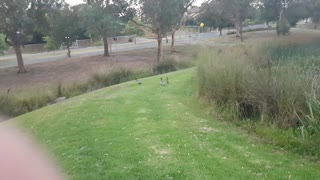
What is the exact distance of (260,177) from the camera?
5105mm

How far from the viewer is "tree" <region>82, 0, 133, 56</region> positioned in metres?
33.4

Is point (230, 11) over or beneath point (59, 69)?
over

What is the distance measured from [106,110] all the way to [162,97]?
2121mm

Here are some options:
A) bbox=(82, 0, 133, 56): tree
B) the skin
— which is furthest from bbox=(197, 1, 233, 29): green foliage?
the skin

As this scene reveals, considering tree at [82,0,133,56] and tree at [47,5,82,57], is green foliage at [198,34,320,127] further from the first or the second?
tree at [47,5,82,57]

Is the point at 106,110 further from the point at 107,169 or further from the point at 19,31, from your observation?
the point at 19,31

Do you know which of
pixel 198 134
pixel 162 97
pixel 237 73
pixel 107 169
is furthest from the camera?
pixel 162 97

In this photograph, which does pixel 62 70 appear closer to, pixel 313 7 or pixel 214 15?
pixel 313 7

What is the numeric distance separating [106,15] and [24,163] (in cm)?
2876

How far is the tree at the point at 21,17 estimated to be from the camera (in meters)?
25.3

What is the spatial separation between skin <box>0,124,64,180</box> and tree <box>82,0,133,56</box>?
2675cm

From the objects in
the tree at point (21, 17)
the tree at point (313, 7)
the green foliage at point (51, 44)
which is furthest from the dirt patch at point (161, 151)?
the tree at point (313, 7)

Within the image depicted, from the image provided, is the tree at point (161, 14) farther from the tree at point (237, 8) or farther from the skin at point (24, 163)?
the skin at point (24, 163)

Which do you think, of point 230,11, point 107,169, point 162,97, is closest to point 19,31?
point 162,97
